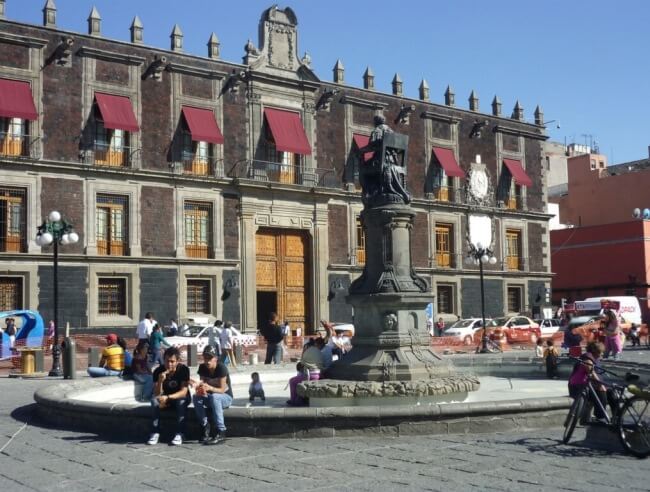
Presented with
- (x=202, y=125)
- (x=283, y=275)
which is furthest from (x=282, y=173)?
(x=202, y=125)

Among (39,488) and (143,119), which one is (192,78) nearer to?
(143,119)

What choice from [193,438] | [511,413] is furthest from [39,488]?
[511,413]

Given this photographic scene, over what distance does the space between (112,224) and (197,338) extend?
274 inches

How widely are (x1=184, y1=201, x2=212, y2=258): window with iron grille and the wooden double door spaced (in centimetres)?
228

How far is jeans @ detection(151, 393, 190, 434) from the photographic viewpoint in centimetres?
1064

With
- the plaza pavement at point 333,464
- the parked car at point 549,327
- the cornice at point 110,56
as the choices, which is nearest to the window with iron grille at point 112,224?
the cornice at point 110,56

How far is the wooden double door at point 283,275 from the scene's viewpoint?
3636cm

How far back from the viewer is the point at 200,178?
113ft

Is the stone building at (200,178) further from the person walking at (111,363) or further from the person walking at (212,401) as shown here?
the person walking at (212,401)

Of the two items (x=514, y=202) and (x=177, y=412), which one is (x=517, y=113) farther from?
(x=177, y=412)

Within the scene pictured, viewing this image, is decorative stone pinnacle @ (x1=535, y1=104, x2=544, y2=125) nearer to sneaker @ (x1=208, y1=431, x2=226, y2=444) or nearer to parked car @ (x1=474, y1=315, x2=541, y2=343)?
parked car @ (x1=474, y1=315, x2=541, y2=343)

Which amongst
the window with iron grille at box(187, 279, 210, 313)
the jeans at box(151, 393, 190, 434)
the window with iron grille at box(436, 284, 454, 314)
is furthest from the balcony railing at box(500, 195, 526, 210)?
the jeans at box(151, 393, 190, 434)

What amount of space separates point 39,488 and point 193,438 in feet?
9.08

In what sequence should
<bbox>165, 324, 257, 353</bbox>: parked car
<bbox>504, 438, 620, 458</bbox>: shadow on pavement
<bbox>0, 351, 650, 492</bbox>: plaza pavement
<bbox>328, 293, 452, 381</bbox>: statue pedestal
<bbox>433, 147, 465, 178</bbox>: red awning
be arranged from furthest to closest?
<bbox>433, 147, 465, 178</bbox>: red awning
<bbox>165, 324, 257, 353</bbox>: parked car
<bbox>328, 293, 452, 381</bbox>: statue pedestal
<bbox>504, 438, 620, 458</bbox>: shadow on pavement
<bbox>0, 351, 650, 492</bbox>: plaza pavement
